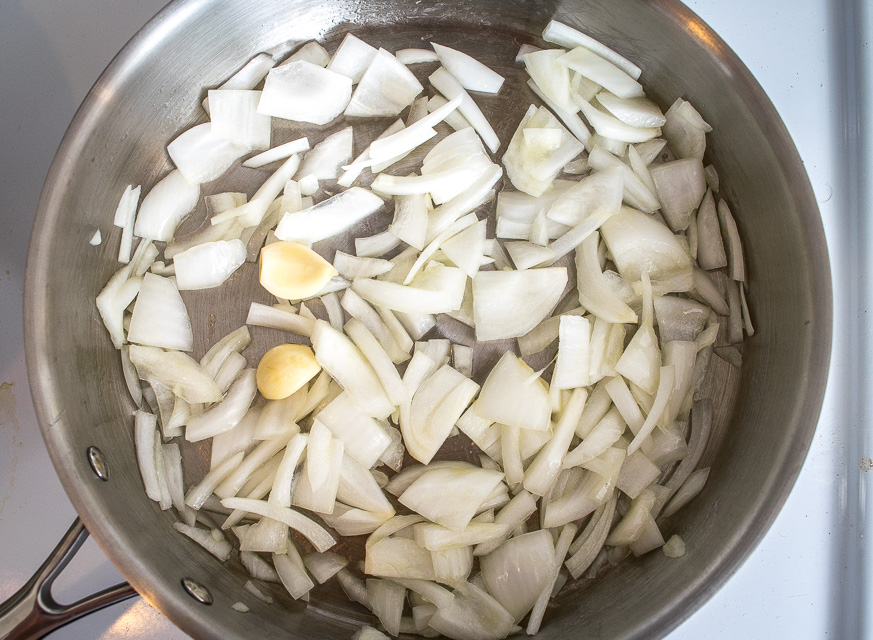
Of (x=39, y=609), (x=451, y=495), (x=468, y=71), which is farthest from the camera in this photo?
(x=468, y=71)

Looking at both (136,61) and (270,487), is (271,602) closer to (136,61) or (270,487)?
(270,487)

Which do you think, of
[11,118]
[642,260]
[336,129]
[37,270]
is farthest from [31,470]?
[642,260]

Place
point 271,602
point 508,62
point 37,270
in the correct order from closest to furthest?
point 37,270 → point 271,602 → point 508,62

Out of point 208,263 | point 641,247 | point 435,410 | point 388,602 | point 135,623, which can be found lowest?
point 135,623

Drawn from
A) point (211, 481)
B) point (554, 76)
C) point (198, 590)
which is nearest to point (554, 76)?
point (554, 76)

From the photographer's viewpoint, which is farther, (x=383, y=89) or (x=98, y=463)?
(x=383, y=89)

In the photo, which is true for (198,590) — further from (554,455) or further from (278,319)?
(554,455)

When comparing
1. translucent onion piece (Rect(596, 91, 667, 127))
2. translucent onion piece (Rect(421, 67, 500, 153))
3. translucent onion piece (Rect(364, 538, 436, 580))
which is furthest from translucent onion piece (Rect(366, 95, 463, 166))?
translucent onion piece (Rect(364, 538, 436, 580))
